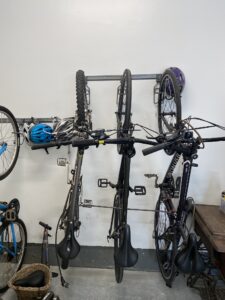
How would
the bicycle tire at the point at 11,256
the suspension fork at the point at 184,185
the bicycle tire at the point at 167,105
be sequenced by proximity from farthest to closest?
the bicycle tire at the point at 11,256 < the bicycle tire at the point at 167,105 < the suspension fork at the point at 184,185

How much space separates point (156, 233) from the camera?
2037mm

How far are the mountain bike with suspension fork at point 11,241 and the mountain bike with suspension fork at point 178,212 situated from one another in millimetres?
1270

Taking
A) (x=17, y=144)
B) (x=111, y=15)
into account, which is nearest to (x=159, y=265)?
(x=17, y=144)

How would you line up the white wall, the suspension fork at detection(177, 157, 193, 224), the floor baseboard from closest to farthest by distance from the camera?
the suspension fork at detection(177, 157, 193, 224), the white wall, the floor baseboard

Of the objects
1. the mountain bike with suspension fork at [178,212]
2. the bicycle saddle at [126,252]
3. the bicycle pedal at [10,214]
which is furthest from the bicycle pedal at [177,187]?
the bicycle pedal at [10,214]

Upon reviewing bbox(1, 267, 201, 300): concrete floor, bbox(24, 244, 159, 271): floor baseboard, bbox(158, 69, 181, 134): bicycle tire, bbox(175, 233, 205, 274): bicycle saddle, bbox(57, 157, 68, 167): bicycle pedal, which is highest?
bbox(158, 69, 181, 134): bicycle tire

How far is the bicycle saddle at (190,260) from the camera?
1.43m

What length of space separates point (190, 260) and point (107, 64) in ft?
5.59

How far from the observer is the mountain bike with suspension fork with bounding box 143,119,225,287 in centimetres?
138

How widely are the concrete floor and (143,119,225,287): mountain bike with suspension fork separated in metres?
0.11

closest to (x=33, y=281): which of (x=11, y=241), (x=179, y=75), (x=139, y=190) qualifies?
(x=11, y=241)

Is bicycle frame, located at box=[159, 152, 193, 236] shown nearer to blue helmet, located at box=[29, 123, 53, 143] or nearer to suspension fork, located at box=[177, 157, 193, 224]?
suspension fork, located at box=[177, 157, 193, 224]

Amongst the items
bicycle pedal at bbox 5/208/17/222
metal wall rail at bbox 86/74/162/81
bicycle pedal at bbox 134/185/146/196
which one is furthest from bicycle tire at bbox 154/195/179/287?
bicycle pedal at bbox 5/208/17/222

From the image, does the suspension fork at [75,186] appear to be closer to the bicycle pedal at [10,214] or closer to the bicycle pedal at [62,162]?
the bicycle pedal at [62,162]
